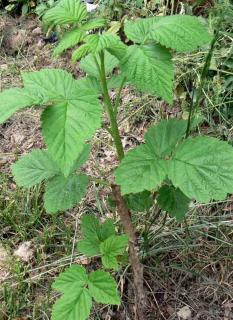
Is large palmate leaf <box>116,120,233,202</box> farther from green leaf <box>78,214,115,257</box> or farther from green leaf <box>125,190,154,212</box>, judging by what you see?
green leaf <box>78,214,115,257</box>

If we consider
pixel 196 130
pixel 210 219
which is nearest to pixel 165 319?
pixel 210 219

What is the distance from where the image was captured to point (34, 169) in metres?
1.66

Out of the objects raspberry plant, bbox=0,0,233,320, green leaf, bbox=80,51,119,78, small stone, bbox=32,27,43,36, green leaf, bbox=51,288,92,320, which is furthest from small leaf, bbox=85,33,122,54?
small stone, bbox=32,27,43,36

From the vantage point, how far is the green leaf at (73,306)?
1452mm

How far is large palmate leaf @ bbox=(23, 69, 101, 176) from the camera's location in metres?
1.19

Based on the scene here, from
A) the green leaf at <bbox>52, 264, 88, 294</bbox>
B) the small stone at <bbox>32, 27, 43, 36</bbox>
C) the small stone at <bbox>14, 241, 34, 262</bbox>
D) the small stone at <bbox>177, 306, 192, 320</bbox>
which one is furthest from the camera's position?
A: the small stone at <bbox>32, 27, 43, 36</bbox>

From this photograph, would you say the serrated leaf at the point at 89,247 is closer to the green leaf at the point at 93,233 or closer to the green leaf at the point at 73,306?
the green leaf at the point at 93,233

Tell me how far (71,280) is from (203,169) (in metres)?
0.58

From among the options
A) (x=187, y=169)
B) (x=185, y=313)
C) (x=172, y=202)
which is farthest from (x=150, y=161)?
(x=185, y=313)

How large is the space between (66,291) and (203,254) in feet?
2.65

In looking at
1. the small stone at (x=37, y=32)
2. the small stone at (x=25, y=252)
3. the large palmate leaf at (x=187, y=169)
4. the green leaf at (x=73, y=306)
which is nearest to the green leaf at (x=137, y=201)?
the large palmate leaf at (x=187, y=169)

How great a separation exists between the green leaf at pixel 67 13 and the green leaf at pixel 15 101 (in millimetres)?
245

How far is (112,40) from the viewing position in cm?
126

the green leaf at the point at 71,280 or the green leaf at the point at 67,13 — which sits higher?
the green leaf at the point at 67,13
